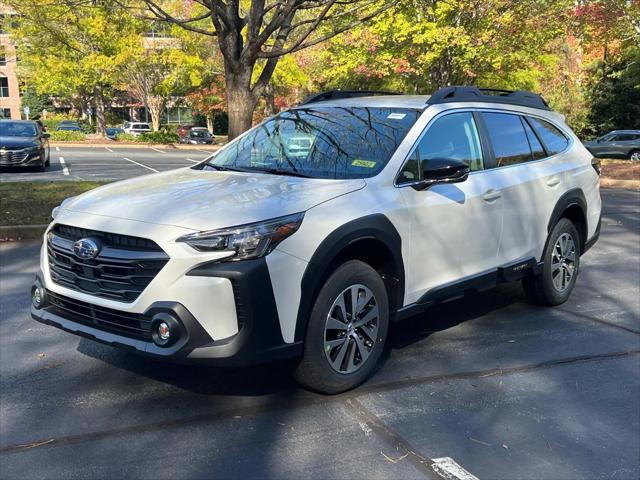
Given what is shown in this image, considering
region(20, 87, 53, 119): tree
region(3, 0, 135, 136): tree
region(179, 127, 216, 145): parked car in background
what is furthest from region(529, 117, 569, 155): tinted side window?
region(20, 87, 53, 119): tree

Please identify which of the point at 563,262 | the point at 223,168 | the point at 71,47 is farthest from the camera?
the point at 71,47


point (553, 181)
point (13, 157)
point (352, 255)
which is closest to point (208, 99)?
point (13, 157)

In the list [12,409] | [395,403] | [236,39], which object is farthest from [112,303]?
[236,39]

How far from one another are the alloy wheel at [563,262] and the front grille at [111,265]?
12.4 feet

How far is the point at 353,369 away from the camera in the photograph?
390 cm

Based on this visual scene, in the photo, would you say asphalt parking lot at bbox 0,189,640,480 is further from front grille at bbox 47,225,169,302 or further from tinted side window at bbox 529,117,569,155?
tinted side window at bbox 529,117,569,155

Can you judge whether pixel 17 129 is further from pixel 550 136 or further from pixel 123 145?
pixel 123 145

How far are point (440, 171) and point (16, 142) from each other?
15.1 meters

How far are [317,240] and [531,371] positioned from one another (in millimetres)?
1978

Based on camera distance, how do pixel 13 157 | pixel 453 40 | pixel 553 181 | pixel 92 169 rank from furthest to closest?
pixel 453 40, pixel 92 169, pixel 13 157, pixel 553 181

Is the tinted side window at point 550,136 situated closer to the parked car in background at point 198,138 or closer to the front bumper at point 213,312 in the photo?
the front bumper at point 213,312

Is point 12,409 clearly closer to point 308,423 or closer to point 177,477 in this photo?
point 177,477

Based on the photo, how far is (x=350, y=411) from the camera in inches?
146

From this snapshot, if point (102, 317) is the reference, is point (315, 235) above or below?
above
